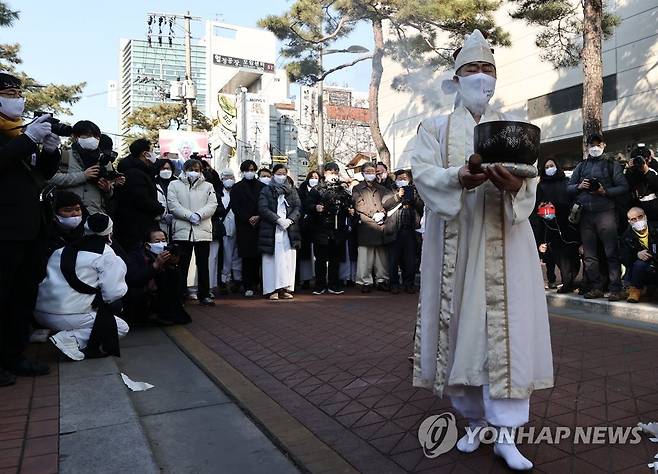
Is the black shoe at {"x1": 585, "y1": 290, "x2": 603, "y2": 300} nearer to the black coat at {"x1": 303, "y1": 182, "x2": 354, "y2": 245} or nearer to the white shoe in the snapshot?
the black coat at {"x1": 303, "y1": 182, "x2": 354, "y2": 245}

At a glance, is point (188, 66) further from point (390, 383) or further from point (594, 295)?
point (390, 383)

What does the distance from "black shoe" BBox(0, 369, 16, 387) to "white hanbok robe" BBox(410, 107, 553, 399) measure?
9.38 feet

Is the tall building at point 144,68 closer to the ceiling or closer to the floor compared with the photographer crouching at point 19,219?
closer to the ceiling

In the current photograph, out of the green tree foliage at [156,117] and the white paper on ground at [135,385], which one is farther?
the green tree foliage at [156,117]

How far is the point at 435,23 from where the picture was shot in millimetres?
15984

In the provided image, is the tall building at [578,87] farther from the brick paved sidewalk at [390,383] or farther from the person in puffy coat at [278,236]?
the brick paved sidewalk at [390,383]

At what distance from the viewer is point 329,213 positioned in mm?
8648

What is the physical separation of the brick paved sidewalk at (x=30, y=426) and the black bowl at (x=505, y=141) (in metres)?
2.48

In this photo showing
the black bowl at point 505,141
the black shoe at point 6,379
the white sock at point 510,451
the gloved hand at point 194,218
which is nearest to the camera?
the black bowl at point 505,141

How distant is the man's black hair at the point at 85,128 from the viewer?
5562mm

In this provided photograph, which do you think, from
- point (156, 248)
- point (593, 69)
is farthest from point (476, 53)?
point (593, 69)

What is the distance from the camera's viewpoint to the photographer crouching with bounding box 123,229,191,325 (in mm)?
5625

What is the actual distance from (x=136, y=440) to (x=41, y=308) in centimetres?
218

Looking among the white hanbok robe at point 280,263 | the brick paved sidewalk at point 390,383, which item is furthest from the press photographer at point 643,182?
the white hanbok robe at point 280,263
